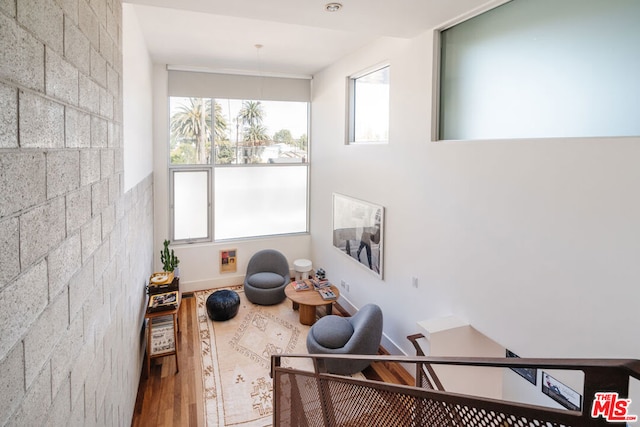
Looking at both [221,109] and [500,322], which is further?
[221,109]

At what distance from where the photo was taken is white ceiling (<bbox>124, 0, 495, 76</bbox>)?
295cm

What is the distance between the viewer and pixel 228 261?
6.54 metres

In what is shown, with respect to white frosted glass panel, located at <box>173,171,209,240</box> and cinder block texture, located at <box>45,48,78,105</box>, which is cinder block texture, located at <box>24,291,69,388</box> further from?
white frosted glass panel, located at <box>173,171,209,240</box>

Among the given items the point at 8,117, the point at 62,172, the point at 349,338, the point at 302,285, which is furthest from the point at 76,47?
the point at 302,285

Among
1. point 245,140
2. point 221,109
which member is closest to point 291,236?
point 245,140

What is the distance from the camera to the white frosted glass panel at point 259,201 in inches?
257

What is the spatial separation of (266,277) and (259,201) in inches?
57.3

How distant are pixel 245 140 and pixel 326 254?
241 cm

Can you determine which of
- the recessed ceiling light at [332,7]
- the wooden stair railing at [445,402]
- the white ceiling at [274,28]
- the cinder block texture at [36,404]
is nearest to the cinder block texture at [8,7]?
the cinder block texture at [36,404]

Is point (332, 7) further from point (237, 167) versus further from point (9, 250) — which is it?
point (237, 167)

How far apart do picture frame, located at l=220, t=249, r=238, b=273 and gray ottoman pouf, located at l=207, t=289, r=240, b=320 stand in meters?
1.13

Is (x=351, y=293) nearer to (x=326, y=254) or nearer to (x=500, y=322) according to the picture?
(x=326, y=254)

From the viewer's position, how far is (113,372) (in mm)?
2457

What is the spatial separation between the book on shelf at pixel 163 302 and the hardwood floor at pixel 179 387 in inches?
29.5
